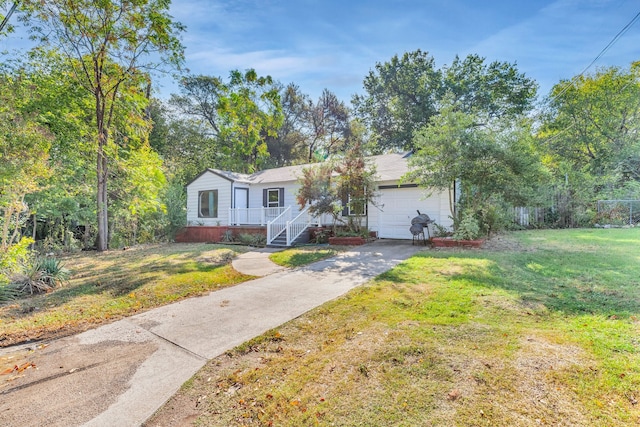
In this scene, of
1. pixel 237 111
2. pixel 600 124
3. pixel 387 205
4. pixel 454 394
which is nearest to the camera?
pixel 454 394

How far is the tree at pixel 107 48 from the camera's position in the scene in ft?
33.4

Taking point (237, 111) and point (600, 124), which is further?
point (600, 124)

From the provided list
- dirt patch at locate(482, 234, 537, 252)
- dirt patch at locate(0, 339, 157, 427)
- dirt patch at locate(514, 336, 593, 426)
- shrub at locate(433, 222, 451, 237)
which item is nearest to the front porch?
shrub at locate(433, 222, 451, 237)

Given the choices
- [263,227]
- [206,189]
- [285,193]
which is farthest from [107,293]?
[206,189]

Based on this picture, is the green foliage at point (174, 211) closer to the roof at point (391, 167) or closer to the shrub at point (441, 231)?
the roof at point (391, 167)

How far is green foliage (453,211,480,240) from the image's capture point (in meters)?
9.74

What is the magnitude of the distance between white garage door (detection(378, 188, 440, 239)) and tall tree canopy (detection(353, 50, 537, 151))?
1013cm

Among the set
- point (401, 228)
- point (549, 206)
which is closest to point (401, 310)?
point (401, 228)

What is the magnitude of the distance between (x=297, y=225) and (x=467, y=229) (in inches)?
252

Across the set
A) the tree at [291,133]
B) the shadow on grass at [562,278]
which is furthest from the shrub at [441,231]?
the tree at [291,133]

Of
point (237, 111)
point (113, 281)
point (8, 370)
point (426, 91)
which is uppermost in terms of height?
point (426, 91)

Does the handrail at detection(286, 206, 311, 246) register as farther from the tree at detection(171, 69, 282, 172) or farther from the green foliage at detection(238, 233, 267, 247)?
the tree at detection(171, 69, 282, 172)

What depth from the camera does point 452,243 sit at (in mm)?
9969

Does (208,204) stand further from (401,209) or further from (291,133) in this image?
(291,133)
